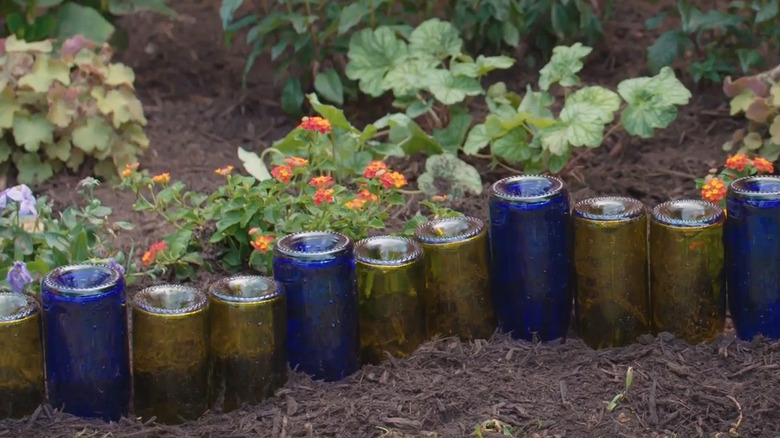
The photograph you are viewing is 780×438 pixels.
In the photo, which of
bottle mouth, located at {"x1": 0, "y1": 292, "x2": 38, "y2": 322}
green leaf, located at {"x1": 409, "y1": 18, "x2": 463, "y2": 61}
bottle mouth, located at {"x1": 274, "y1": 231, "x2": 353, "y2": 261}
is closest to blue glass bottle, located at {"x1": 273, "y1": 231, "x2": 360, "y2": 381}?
bottle mouth, located at {"x1": 274, "y1": 231, "x2": 353, "y2": 261}

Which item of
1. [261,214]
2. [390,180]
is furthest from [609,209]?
[261,214]

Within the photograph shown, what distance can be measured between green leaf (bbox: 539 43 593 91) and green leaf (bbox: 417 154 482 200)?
42 cm

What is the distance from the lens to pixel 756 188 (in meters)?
2.92

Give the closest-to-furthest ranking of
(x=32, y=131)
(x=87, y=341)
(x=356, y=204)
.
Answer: (x=87, y=341)
(x=356, y=204)
(x=32, y=131)

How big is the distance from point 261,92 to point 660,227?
99.9 inches

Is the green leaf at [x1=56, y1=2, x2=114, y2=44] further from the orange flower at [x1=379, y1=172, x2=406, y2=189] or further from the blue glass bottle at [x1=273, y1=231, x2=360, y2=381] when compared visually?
the blue glass bottle at [x1=273, y1=231, x2=360, y2=381]

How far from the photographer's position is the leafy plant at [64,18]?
485 centimetres

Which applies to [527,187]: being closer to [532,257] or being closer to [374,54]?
[532,257]

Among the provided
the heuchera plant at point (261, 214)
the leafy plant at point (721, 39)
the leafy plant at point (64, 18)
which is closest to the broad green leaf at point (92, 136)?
the leafy plant at point (64, 18)

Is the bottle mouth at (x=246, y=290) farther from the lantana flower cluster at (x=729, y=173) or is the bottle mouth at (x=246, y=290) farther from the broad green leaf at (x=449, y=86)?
the broad green leaf at (x=449, y=86)

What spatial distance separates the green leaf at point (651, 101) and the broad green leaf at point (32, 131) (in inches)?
76.9

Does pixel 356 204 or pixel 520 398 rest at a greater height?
pixel 356 204

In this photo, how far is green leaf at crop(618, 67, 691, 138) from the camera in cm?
399

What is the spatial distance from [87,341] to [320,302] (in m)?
0.50
